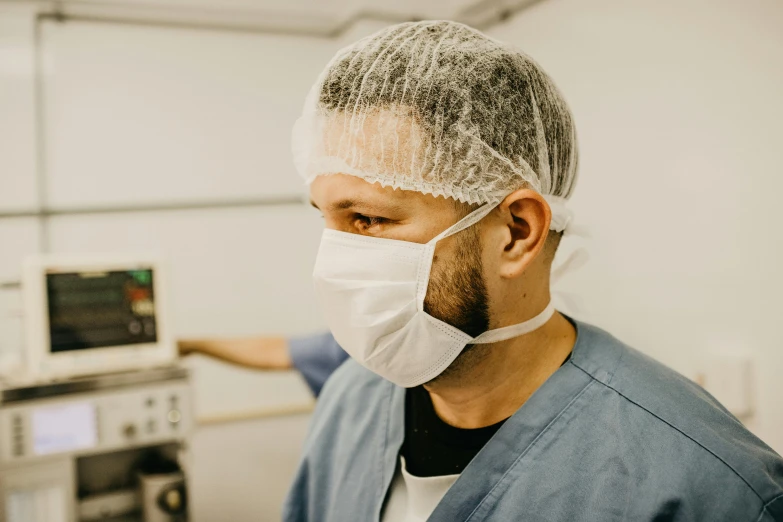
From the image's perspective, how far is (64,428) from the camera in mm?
1513

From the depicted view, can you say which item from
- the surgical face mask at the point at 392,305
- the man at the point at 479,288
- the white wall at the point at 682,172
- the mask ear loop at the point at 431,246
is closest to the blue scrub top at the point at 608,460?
the man at the point at 479,288

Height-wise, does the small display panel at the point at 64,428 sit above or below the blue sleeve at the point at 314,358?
below

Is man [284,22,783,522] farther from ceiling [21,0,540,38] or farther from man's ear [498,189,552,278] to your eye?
ceiling [21,0,540,38]

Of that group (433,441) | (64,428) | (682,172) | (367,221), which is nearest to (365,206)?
(367,221)

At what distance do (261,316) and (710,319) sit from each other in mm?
1735

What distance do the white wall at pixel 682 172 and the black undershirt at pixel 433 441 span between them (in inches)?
27.2

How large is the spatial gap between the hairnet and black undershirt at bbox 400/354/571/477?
323mm

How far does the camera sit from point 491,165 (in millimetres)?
852

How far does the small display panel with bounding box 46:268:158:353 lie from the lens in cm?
159

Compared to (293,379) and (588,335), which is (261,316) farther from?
(588,335)

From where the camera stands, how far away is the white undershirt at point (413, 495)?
0.93 meters

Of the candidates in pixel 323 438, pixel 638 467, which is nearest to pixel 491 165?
pixel 638 467

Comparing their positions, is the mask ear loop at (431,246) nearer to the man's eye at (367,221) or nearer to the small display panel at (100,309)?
the man's eye at (367,221)

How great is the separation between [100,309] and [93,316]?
0.03 metres
